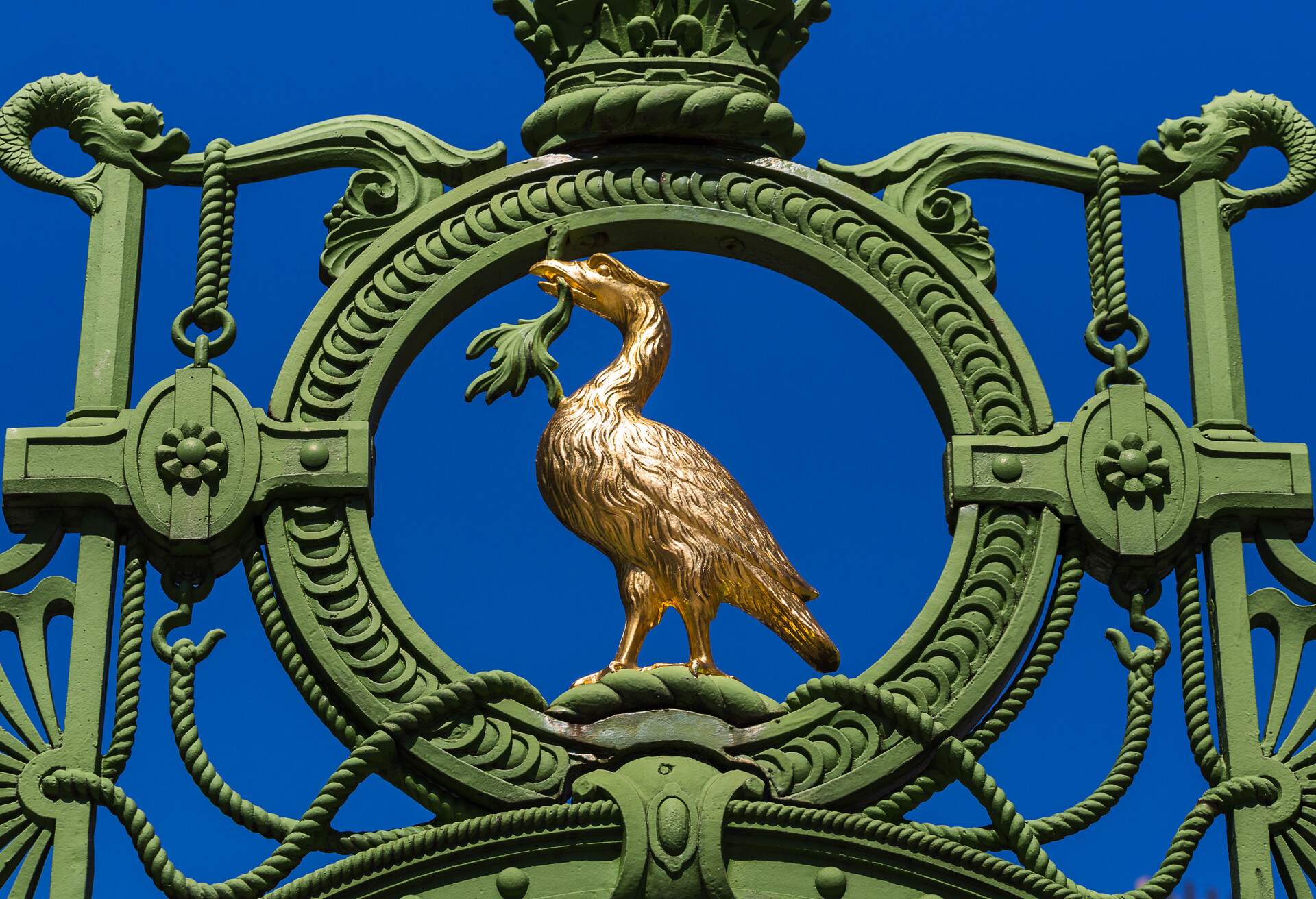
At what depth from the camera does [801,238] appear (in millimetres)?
10773

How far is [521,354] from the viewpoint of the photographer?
34.8 feet

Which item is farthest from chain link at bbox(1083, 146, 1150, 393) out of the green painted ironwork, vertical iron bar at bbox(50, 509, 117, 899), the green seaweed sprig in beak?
vertical iron bar at bbox(50, 509, 117, 899)

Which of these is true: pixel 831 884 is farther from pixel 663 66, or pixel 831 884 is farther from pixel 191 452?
pixel 663 66

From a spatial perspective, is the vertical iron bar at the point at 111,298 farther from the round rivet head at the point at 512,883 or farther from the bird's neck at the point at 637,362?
the round rivet head at the point at 512,883

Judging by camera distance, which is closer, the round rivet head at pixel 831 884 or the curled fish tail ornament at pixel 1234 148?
the round rivet head at pixel 831 884

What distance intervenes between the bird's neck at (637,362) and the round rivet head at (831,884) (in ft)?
5.41

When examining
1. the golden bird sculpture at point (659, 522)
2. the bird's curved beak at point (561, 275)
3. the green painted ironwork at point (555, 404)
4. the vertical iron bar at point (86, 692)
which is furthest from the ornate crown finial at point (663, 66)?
the vertical iron bar at point (86, 692)

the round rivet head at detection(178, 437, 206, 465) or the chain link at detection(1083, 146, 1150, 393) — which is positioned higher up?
the chain link at detection(1083, 146, 1150, 393)

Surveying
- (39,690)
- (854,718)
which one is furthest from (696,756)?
(39,690)

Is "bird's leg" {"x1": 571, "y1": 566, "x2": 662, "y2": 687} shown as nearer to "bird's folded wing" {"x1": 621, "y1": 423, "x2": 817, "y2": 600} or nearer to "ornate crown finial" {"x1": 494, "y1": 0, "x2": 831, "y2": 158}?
"bird's folded wing" {"x1": 621, "y1": 423, "x2": 817, "y2": 600}

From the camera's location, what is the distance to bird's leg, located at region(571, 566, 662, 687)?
1027 cm

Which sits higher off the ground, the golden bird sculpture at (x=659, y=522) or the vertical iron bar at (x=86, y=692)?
the golden bird sculpture at (x=659, y=522)

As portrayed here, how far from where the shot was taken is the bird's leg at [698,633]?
402 inches

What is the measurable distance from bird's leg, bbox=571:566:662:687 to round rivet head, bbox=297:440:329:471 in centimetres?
97
